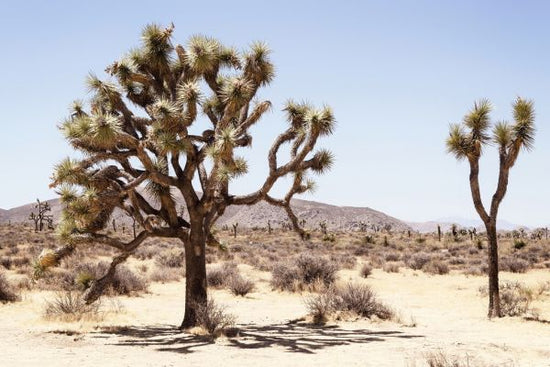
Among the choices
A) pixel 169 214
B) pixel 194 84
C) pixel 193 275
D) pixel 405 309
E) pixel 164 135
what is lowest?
pixel 405 309

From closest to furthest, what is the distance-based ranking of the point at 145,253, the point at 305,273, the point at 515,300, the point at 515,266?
the point at 515,300
the point at 305,273
the point at 515,266
the point at 145,253

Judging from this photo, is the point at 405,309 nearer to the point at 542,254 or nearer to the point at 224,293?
the point at 224,293

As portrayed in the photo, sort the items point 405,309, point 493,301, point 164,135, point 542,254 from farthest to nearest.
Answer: point 542,254 → point 405,309 → point 493,301 → point 164,135

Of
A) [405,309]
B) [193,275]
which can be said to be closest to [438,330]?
[405,309]

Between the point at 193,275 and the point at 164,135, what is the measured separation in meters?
3.08

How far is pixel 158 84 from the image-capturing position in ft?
39.6

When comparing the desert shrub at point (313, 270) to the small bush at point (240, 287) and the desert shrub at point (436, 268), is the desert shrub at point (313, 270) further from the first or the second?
the desert shrub at point (436, 268)

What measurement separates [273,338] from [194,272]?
7.13 feet

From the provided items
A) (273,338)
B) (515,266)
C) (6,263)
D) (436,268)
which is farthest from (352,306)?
(6,263)

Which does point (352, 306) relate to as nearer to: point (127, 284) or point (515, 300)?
point (515, 300)

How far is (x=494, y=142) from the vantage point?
13133 mm

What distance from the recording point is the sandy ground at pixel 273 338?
844 cm

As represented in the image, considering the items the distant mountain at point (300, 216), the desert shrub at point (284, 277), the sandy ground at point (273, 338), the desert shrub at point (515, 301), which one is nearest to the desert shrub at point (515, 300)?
the desert shrub at point (515, 301)

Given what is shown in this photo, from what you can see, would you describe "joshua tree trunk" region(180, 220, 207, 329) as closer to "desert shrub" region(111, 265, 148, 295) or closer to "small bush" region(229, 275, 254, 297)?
"small bush" region(229, 275, 254, 297)
